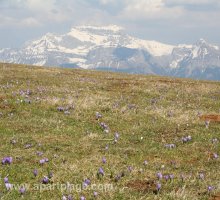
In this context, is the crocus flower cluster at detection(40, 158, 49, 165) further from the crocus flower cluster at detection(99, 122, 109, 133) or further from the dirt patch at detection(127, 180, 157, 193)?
the crocus flower cluster at detection(99, 122, 109, 133)

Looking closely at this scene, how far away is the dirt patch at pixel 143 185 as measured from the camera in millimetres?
9992

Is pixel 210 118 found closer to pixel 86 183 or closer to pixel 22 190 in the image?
pixel 86 183

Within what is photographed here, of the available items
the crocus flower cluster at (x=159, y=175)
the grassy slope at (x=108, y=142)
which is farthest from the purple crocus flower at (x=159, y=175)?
the grassy slope at (x=108, y=142)

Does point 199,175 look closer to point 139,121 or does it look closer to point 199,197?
point 199,197

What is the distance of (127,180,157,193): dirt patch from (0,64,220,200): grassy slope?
12cm

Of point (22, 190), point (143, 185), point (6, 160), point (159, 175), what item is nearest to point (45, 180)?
point (22, 190)

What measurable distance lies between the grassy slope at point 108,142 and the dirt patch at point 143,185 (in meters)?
0.12

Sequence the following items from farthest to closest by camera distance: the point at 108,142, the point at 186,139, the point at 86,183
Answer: the point at 186,139 → the point at 108,142 → the point at 86,183

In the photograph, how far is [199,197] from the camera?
959 cm

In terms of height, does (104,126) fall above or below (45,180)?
above

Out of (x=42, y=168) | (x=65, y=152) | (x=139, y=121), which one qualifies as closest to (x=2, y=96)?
(x=139, y=121)

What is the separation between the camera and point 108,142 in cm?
1498

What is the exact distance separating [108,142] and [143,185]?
15.5 ft

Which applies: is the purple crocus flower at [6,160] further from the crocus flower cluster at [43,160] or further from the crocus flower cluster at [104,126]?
the crocus flower cluster at [104,126]
